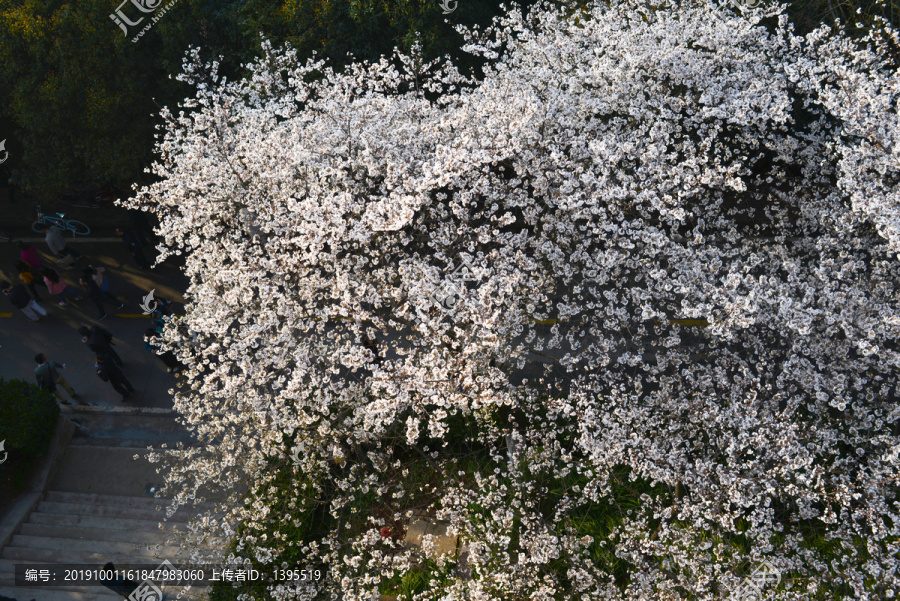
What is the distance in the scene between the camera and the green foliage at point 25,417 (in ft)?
41.1

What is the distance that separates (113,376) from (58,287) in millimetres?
4311

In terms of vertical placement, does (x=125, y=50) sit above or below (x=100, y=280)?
above

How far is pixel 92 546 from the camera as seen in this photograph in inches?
468

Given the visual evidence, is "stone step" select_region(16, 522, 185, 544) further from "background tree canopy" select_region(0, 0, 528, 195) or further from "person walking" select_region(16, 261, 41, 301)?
"background tree canopy" select_region(0, 0, 528, 195)

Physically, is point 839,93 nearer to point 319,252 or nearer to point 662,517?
point 662,517

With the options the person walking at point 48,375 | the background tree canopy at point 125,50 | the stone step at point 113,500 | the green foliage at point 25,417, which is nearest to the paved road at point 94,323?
the person walking at point 48,375

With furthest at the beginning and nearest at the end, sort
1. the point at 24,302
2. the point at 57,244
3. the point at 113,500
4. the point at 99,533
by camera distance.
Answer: the point at 57,244
the point at 24,302
the point at 113,500
the point at 99,533

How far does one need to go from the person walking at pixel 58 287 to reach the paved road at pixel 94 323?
24cm

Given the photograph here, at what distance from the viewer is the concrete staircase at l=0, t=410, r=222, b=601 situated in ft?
37.1

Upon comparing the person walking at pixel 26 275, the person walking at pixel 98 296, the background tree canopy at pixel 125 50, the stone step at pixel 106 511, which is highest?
the background tree canopy at pixel 125 50

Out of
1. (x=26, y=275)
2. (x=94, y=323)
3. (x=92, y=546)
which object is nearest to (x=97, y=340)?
(x=94, y=323)

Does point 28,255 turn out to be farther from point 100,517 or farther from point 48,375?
point 100,517

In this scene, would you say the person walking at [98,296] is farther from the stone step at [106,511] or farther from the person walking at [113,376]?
the stone step at [106,511]

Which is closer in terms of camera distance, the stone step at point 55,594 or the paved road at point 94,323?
the stone step at point 55,594
